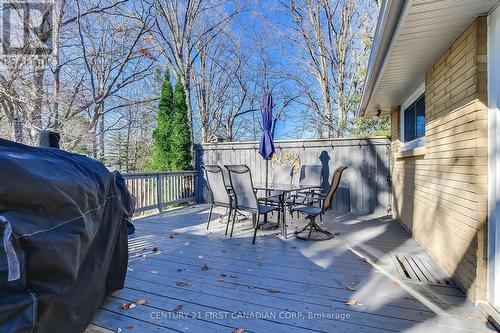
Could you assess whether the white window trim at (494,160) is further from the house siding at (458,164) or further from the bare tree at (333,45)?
the bare tree at (333,45)

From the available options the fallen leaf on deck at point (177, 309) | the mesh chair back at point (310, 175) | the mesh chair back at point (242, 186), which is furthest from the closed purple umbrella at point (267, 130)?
the fallen leaf on deck at point (177, 309)

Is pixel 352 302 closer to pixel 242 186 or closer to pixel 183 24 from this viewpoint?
pixel 242 186

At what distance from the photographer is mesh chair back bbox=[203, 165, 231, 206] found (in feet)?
14.3

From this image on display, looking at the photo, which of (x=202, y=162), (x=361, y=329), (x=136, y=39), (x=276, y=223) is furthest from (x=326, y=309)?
(x=136, y=39)

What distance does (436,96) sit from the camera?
3.22 meters

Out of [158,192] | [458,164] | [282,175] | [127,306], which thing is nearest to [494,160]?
[458,164]

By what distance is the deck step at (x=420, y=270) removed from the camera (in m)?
2.66

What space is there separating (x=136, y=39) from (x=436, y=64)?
31.9ft

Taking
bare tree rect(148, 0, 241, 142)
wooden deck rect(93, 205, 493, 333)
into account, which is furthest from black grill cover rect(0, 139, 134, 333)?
bare tree rect(148, 0, 241, 142)

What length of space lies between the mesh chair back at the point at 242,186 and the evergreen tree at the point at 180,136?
13.9 feet

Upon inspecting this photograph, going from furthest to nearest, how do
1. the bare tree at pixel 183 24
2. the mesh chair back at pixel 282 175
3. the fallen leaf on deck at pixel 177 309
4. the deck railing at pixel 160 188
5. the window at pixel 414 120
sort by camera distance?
1. the bare tree at pixel 183 24
2. the mesh chair back at pixel 282 175
3. the deck railing at pixel 160 188
4. the window at pixel 414 120
5. the fallen leaf on deck at pixel 177 309

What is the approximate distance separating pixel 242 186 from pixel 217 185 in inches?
25.7

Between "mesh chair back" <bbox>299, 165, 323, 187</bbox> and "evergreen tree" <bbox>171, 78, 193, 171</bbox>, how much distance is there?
3.46 metres

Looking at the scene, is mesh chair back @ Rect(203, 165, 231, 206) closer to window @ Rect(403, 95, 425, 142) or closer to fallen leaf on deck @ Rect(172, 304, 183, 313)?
fallen leaf on deck @ Rect(172, 304, 183, 313)
